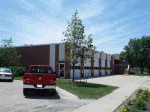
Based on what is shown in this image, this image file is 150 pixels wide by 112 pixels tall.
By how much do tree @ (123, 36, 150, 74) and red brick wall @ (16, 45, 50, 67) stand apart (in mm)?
41059

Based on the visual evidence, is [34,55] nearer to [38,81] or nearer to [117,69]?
[38,81]

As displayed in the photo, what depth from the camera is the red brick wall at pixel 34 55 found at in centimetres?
2797

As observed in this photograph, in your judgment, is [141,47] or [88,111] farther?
[141,47]

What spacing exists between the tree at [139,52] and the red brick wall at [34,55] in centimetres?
4106

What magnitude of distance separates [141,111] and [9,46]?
85.6 ft

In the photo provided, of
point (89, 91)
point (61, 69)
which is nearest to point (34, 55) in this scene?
point (61, 69)

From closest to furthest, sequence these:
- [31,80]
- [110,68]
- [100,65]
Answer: [31,80], [100,65], [110,68]

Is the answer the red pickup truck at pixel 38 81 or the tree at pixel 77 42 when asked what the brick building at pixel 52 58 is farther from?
the red pickup truck at pixel 38 81

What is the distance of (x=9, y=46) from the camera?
92.7 feet

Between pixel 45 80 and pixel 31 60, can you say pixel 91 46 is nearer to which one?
pixel 45 80

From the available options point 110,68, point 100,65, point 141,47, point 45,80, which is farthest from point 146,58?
point 45,80

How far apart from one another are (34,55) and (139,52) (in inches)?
1753

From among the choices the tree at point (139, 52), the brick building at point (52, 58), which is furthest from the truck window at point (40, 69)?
the tree at point (139, 52)

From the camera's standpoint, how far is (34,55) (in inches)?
1144
